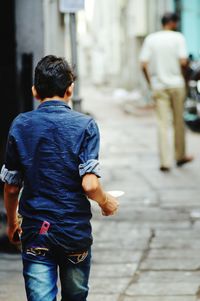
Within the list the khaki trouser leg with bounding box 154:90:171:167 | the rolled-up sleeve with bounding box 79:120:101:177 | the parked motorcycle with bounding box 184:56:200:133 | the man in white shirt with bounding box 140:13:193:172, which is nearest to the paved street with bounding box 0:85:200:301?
the khaki trouser leg with bounding box 154:90:171:167

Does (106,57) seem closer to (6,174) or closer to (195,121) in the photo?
(195,121)

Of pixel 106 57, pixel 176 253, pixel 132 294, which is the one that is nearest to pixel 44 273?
pixel 132 294

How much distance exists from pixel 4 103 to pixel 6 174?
13.0ft

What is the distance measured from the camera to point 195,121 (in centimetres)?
1345

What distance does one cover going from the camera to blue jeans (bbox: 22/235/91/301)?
3.38 metres

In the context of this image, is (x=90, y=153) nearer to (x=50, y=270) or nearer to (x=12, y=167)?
(x=12, y=167)

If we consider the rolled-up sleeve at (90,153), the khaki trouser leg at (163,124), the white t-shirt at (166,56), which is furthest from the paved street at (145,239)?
the rolled-up sleeve at (90,153)

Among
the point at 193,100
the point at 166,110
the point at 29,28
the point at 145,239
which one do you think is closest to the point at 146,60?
the point at 166,110

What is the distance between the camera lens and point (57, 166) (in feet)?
11.1

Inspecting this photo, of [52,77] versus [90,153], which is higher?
[52,77]

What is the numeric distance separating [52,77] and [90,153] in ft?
1.30

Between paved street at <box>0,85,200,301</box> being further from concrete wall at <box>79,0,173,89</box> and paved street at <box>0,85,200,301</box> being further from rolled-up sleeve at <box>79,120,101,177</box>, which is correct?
concrete wall at <box>79,0,173,89</box>

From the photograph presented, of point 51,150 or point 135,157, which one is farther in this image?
point 135,157

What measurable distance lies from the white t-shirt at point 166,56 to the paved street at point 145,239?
3.88 ft
